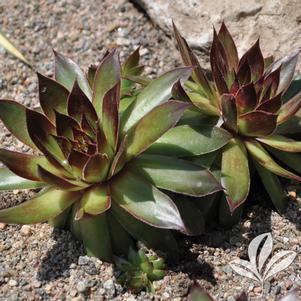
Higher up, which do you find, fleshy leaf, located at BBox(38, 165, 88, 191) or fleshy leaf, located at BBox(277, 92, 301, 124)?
fleshy leaf, located at BBox(38, 165, 88, 191)

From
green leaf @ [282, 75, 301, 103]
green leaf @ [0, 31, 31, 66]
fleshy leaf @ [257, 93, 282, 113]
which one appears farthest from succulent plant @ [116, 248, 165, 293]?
green leaf @ [0, 31, 31, 66]

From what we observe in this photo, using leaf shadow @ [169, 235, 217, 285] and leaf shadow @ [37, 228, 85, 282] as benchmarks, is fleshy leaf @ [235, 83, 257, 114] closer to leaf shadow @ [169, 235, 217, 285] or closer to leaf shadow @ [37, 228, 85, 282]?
leaf shadow @ [169, 235, 217, 285]

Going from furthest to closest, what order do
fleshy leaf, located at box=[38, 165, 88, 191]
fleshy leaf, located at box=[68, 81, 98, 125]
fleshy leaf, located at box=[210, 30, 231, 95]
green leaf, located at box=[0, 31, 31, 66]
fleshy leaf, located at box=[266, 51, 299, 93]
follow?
1. green leaf, located at box=[0, 31, 31, 66]
2. fleshy leaf, located at box=[266, 51, 299, 93]
3. fleshy leaf, located at box=[210, 30, 231, 95]
4. fleshy leaf, located at box=[68, 81, 98, 125]
5. fleshy leaf, located at box=[38, 165, 88, 191]

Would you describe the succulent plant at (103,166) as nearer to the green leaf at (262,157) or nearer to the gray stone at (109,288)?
the gray stone at (109,288)

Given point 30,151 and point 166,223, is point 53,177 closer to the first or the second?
point 166,223

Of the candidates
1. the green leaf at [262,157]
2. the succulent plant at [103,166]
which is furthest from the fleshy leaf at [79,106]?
the green leaf at [262,157]

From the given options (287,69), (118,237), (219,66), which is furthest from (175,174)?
(287,69)
